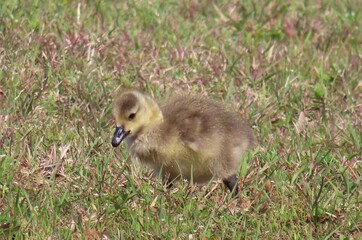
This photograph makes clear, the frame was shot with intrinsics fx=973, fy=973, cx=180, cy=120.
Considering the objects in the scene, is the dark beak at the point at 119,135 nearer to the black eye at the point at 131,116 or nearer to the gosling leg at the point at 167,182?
the black eye at the point at 131,116

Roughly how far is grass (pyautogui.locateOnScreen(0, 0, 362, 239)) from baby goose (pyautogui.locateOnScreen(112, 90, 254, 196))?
11 cm

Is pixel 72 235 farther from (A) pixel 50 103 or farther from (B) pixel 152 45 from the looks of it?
(B) pixel 152 45

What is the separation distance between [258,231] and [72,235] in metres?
0.96

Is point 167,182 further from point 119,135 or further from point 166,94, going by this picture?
point 166,94

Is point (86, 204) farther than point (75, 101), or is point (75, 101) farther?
point (75, 101)

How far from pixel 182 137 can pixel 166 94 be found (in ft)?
4.74

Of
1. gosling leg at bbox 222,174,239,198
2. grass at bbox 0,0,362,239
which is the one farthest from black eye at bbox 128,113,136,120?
gosling leg at bbox 222,174,239,198

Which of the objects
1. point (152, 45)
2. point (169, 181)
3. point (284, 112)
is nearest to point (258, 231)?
point (169, 181)

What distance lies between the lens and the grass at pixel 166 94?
5.10m

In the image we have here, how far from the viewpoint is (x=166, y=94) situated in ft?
22.3

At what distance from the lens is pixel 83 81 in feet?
21.9

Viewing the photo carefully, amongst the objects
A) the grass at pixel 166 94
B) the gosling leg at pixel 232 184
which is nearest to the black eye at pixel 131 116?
the grass at pixel 166 94

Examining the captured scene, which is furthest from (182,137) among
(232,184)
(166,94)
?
(166,94)

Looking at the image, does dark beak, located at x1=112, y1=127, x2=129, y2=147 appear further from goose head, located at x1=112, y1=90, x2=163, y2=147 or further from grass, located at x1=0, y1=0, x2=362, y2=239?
grass, located at x1=0, y1=0, x2=362, y2=239
